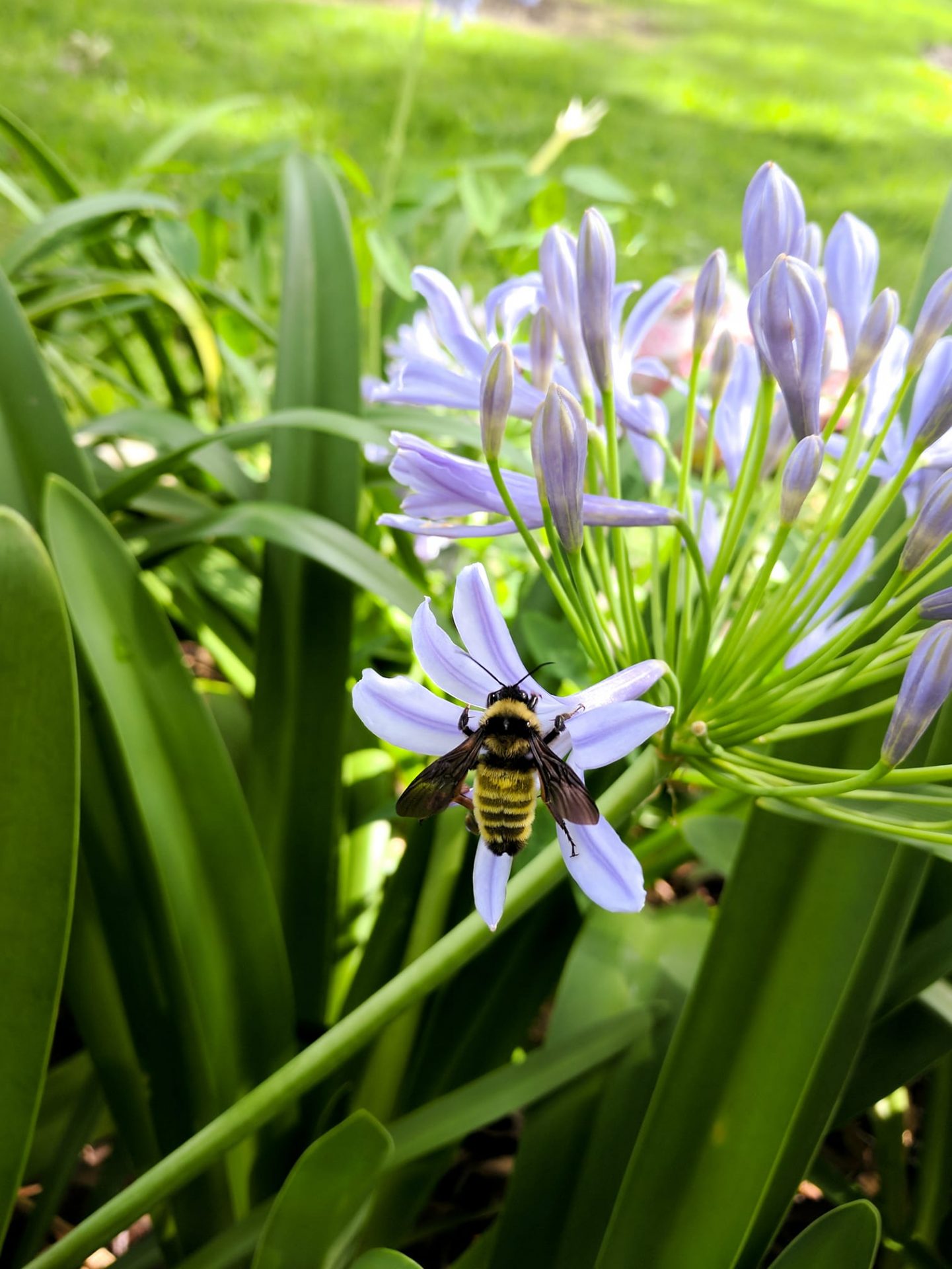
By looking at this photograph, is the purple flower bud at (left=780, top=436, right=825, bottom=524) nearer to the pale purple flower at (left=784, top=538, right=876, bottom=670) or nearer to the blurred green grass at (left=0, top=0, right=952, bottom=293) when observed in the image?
the pale purple flower at (left=784, top=538, right=876, bottom=670)

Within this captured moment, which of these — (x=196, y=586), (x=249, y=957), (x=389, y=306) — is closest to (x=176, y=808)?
(x=249, y=957)

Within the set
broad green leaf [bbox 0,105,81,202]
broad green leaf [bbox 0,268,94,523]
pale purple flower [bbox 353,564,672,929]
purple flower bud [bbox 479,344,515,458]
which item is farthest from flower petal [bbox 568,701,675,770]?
broad green leaf [bbox 0,105,81,202]

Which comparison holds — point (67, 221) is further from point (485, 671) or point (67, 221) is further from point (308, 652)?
point (485, 671)

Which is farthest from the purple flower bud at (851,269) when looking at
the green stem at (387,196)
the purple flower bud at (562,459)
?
the green stem at (387,196)

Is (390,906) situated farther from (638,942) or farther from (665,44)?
(665,44)

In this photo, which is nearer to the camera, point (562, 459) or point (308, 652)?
point (562, 459)

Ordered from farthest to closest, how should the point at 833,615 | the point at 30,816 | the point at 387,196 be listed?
the point at 387,196 → the point at 833,615 → the point at 30,816

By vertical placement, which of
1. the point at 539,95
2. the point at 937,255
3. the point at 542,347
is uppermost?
the point at 539,95

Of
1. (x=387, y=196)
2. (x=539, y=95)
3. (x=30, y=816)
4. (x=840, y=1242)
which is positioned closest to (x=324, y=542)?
(x=30, y=816)
